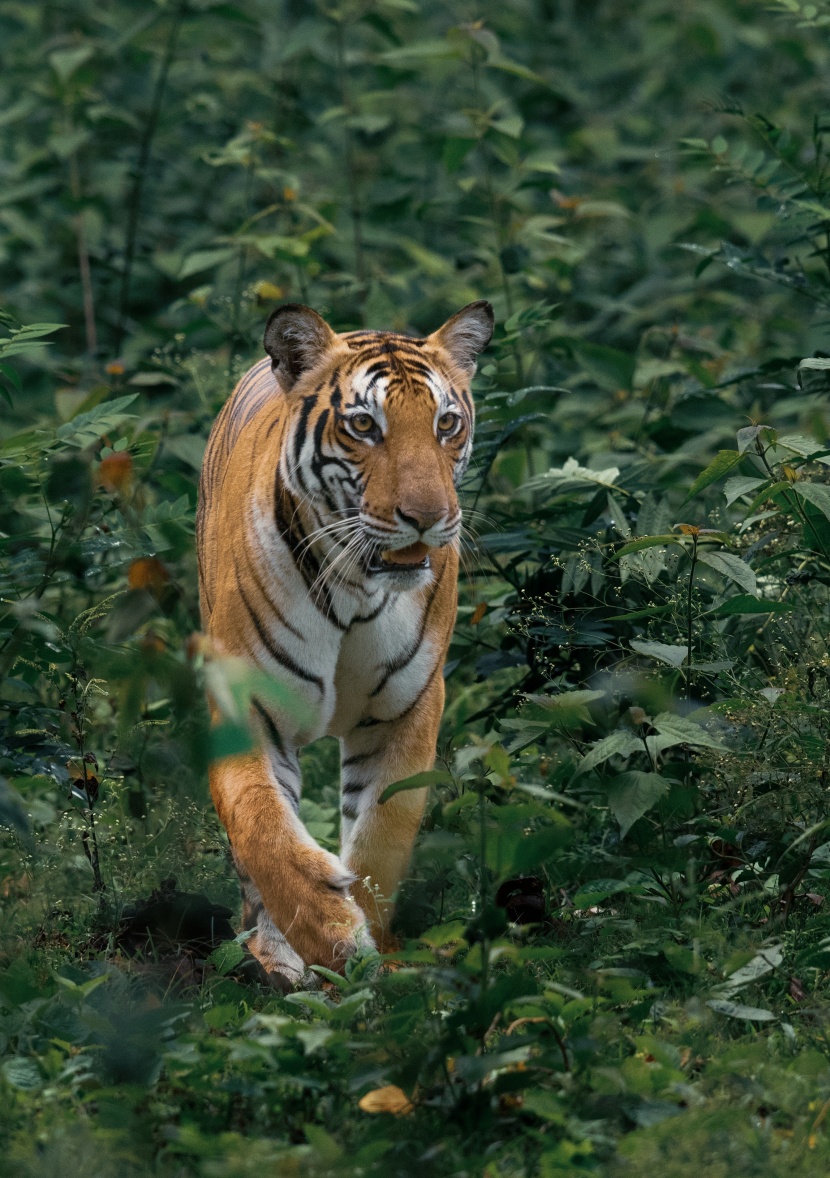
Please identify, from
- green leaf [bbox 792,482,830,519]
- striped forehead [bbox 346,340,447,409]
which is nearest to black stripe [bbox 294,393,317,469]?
striped forehead [bbox 346,340,447,409]

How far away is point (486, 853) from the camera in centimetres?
257

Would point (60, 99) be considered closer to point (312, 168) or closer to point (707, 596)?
→ point (312, 168)

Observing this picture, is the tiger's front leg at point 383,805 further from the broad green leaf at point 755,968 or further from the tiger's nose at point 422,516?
the broad green leaf at point 755,968

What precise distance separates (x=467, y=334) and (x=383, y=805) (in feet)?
3.85

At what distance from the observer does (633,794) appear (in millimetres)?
3264

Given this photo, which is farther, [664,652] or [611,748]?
[664,652]

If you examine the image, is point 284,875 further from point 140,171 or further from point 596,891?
point 140,171

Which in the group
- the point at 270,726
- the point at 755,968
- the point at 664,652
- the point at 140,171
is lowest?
the point at 755,968

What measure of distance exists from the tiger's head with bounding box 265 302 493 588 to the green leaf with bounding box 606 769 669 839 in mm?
620

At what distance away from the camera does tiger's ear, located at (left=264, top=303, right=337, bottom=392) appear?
11.6 ft

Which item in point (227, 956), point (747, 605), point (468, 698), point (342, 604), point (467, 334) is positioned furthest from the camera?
point (468, 698)

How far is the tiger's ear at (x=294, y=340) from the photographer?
139 inches

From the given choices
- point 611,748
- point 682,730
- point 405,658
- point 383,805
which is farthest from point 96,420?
point 682,730

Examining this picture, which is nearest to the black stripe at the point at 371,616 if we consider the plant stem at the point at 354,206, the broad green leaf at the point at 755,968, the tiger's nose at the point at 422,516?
the tiger's nose at the point at 422,516
